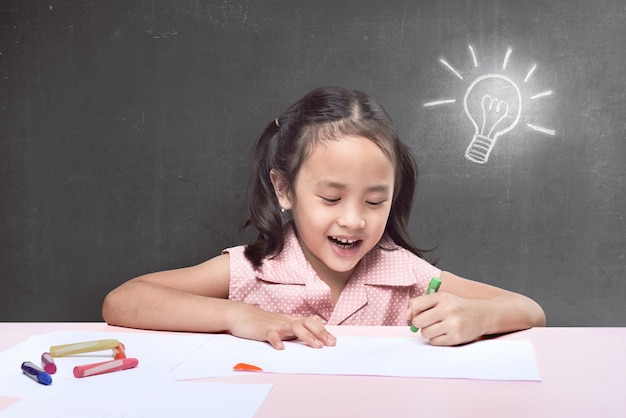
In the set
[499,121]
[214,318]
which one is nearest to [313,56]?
[499,121]

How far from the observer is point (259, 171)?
4.44 ft

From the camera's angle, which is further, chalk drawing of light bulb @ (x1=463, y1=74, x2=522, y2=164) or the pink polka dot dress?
chalk drawing of light bulb @ (x1=463, y1=74, x2=522, y2=164)

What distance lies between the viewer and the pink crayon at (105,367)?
0.60 m

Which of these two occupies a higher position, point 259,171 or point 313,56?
point 313,56

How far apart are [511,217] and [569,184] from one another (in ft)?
0.66

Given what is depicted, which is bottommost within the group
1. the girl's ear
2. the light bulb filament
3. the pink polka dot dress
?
the pink polka dot dress

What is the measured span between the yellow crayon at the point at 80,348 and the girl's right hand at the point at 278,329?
0.54 ft

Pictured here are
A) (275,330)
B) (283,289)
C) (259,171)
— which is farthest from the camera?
(259,171)

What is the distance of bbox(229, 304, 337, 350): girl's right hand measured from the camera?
2.41 feet

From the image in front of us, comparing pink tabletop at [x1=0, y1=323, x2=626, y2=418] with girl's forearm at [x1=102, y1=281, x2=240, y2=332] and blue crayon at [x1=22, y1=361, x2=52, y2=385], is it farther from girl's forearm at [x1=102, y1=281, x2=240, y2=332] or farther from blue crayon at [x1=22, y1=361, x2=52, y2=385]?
girl's forearm at [x1=102, y1=281, x2=240, y2=332]

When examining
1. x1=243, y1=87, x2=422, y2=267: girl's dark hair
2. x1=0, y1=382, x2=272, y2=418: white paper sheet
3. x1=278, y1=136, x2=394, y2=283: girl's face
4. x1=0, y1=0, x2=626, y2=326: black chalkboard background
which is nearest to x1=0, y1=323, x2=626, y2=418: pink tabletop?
x1=0, y1=382, x2=272, y2=418: white paper sheet

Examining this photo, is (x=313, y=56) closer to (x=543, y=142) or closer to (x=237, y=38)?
(x=237, y=38)

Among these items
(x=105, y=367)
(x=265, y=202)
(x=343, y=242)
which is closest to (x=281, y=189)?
(x=265, y=202)

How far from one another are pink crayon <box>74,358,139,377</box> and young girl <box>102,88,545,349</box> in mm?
248
